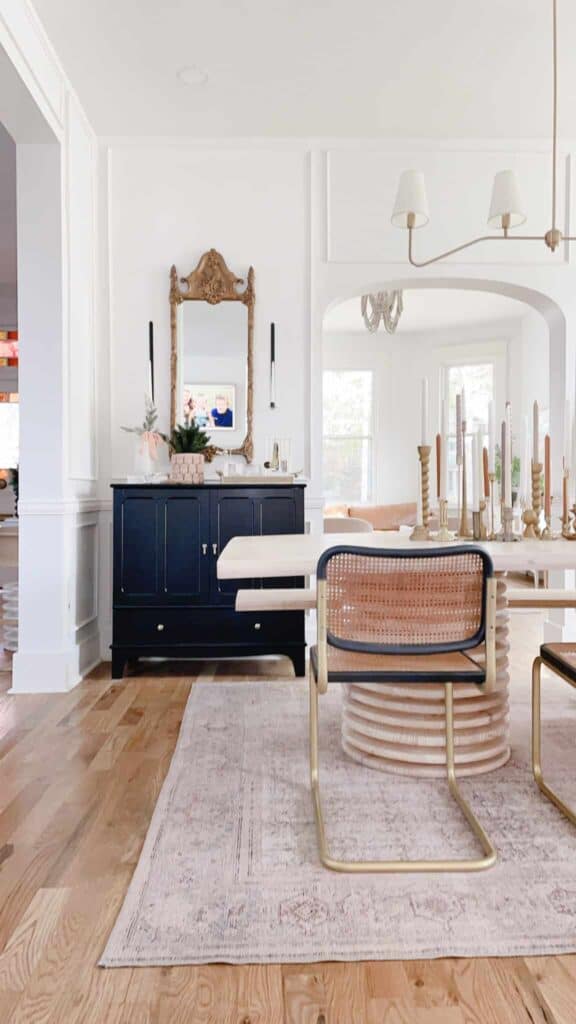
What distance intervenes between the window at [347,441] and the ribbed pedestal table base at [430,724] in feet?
19.7

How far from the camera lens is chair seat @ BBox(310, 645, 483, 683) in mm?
1660

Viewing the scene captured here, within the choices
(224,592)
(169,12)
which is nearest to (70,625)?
(224,592)

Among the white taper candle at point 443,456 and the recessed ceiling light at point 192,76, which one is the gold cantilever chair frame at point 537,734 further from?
the recessed ceiling light at point 192,76

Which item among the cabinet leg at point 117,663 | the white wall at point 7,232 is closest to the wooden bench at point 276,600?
the cabinet leg at point 117,663

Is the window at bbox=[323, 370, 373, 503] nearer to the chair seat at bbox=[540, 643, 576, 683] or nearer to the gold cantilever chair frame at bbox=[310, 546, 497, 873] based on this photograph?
the chair seat at bbox=[540, 643, 576, 683]

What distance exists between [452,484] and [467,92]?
5163 mm

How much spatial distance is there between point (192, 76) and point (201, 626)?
2651 mm

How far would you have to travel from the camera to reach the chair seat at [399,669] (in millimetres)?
1660

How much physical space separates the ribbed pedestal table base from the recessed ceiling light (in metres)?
2.72

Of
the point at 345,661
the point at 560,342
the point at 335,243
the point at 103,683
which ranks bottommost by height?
the point at 103,683

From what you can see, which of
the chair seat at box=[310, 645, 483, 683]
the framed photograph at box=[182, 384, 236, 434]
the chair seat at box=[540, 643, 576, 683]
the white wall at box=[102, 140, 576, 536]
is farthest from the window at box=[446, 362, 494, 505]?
the chair seat at box=[310, 645, 483, 683]

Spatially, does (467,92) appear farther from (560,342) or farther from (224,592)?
(224,592)

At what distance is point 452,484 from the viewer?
26.6ft

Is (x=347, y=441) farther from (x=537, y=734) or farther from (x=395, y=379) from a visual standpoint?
(x=537, y=734)
